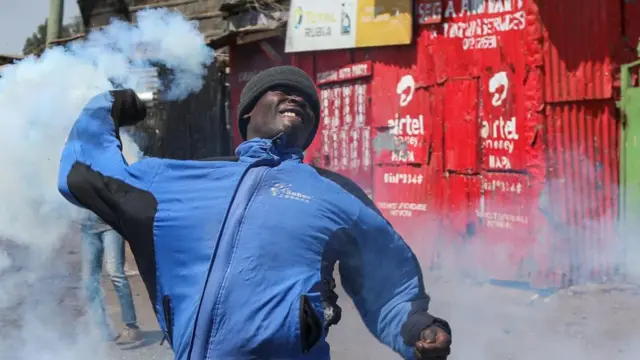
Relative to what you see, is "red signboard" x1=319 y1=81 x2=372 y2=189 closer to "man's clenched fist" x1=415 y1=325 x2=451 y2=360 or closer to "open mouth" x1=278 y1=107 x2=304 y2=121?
"open mouth" x1=278 y1=107 x2=304 y2=121

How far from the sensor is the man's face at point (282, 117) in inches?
97.3

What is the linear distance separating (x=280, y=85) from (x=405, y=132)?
23.3 ft

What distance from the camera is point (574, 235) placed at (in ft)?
24.6

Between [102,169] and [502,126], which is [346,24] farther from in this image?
[102,169]

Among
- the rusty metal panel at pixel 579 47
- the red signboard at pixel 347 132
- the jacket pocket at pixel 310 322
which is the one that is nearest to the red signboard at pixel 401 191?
the red signboard at pixel 347 132

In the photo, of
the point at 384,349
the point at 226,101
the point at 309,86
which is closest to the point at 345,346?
the point at 384,349

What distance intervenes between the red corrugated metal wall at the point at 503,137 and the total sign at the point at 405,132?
0.02m

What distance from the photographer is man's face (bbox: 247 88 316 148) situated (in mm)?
2473

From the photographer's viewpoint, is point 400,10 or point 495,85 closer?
point 495,85

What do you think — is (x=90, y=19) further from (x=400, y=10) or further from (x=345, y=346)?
(x=345, y=346)

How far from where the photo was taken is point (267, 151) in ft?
7.80

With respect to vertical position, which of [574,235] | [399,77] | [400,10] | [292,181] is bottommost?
[574,235]

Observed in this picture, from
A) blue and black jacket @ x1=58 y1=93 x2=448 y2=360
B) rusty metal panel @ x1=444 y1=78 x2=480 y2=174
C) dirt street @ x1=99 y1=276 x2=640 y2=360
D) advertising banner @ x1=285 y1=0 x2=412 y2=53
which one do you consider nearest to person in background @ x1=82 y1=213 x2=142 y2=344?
dirt street @ x1=99 y1=276 x2=640 y2=360

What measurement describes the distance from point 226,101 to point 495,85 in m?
6.42
